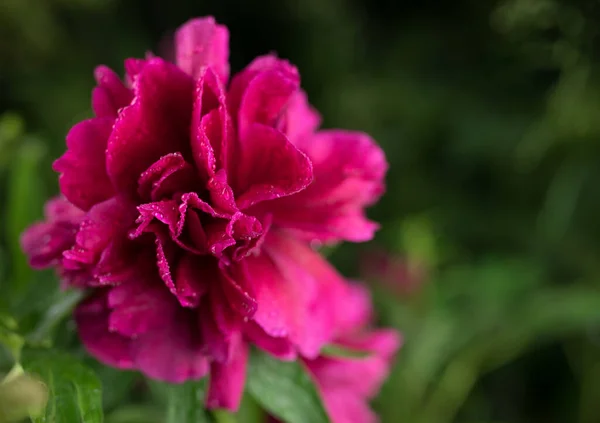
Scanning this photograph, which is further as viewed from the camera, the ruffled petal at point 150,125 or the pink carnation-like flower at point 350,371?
the pink carnation-like flower at point 350,371

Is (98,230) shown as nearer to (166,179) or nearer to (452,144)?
(166,179)

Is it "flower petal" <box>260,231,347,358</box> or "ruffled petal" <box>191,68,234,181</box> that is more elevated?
"ruffled petal" <box>191,68,234,181</box>

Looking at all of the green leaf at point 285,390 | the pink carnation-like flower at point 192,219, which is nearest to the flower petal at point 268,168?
the pink carnation-like flower at point 192,219

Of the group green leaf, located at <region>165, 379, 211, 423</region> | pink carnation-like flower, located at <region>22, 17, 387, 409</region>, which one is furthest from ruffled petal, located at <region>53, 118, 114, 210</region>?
green leaf, located at <region>165, 379, 211, 423</region>

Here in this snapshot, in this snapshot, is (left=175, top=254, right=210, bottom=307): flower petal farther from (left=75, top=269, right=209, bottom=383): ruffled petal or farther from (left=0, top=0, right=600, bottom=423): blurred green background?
(left=0, top=0, right=600, bottom=423): blurred green background

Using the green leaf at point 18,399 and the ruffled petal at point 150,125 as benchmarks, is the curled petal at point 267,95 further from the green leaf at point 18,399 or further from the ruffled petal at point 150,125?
the green leaf at point 18,399

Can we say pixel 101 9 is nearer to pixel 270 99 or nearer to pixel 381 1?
pixel 381 1

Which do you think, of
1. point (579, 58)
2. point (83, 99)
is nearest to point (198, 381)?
point (579, 58)
